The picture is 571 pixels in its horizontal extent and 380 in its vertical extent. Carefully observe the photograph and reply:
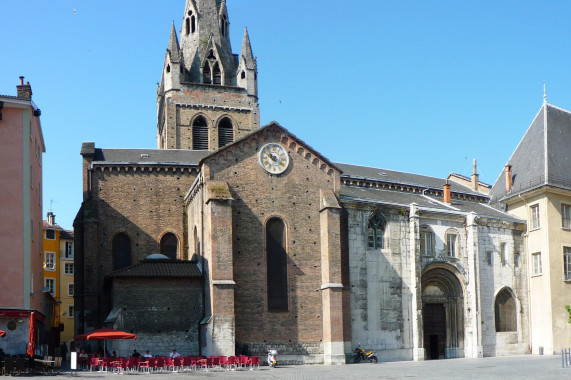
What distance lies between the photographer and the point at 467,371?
3052 centimetres

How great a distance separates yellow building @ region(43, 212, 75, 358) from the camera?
7281 centimetres

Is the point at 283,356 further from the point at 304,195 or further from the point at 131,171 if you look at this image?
the point at 131,171

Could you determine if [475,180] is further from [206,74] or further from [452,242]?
[206,74]

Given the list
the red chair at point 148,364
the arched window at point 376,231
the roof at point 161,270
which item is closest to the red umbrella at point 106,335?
the red chair at point 148,364

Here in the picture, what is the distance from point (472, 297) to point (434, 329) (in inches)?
117

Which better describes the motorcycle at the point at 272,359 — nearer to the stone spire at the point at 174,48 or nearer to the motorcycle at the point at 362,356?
the motorcycle at the point at 362,356

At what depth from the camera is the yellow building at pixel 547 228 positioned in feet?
147

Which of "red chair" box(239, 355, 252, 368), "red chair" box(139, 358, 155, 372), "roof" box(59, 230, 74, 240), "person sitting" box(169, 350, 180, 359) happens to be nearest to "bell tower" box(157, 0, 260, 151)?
"roof" box(59, 230, 74, 240)

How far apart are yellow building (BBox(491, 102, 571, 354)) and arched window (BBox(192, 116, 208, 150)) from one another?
2289 centimetres

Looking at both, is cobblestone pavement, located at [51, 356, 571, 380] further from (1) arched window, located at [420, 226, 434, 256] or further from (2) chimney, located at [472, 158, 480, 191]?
(2) chimney, located at [472, 158, 480, 191]

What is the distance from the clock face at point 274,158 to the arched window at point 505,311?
1655 cm

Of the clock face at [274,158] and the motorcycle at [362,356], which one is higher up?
the clock face at [274,158]

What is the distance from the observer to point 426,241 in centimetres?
4306

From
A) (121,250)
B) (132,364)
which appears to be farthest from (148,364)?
(121,250)
